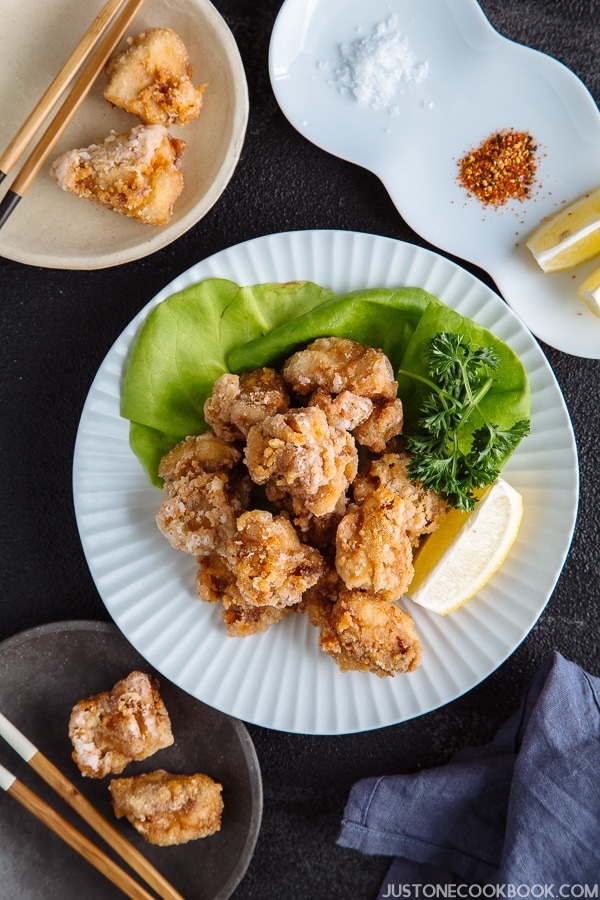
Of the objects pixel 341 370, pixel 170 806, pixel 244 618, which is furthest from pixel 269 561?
pixel 170 806

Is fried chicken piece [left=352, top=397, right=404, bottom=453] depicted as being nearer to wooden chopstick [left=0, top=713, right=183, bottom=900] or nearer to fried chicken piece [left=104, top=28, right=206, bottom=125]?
fried chicken piece [left=104, top=28, right=206, bottom=125]

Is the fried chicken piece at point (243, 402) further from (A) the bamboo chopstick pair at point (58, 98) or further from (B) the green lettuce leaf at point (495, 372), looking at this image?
(A) the bamboo chopstick pair at point (58, 98)

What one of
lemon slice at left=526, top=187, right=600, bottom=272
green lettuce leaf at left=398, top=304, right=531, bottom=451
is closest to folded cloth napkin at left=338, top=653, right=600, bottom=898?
green lettuce leaf at left=398, top=304, right=531, bottom=451

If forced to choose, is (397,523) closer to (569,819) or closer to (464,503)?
(464,503)

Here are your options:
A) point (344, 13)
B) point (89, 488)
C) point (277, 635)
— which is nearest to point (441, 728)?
point (277, 635)

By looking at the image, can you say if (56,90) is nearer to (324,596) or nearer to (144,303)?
(144,303)

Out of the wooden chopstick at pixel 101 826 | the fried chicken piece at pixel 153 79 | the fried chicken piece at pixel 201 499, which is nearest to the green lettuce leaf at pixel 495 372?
the fried chicken piece at pixel 201 499
